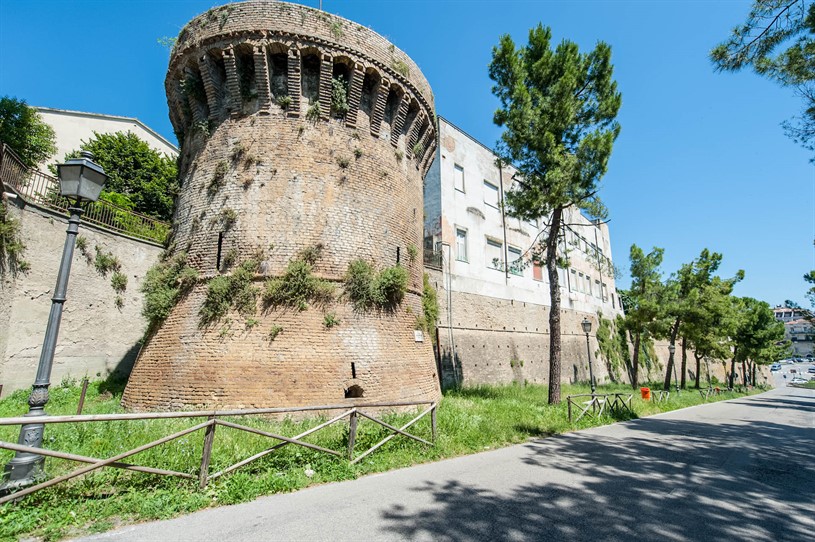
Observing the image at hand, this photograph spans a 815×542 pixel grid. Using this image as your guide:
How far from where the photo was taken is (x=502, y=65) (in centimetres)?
1372

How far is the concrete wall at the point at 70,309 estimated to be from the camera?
34.6 feet

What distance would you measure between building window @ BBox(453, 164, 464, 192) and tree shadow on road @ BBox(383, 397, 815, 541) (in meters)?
15.5

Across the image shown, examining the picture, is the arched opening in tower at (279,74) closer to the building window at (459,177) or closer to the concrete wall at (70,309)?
the concrete wall at (70,309)

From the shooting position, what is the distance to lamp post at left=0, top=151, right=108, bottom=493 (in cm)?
429

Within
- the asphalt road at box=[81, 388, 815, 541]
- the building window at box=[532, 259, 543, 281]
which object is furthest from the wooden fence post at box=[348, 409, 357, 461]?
the building window at box=[532, 259, 543, 281]

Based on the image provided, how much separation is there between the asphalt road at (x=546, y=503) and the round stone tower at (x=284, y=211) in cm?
395

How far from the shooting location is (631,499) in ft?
17.1

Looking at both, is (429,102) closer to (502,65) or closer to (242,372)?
(502,65)

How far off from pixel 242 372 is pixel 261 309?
1.56 meters

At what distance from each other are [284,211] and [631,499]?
372 inches

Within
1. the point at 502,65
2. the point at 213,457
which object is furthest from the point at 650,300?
the point at 213,457

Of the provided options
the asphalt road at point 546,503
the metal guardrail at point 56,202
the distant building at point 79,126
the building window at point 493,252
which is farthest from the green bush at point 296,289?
the distant building at point 79,126

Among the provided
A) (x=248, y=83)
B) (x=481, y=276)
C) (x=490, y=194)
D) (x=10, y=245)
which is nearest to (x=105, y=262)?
(x=10, y=245)

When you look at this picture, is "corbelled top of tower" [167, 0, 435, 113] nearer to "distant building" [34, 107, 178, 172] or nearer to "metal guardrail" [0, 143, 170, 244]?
"metal guardrail" [0, 143, 170, 244]
